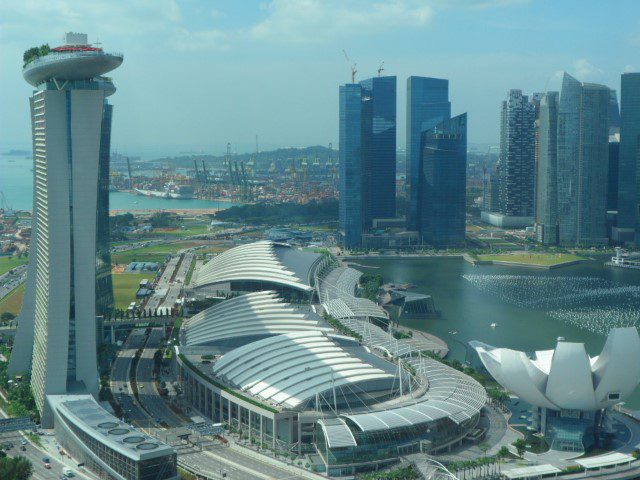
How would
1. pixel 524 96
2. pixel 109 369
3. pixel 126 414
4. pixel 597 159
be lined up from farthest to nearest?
pixel 524 96
pixel 597 159
pixel 109 369
pixel 126 414

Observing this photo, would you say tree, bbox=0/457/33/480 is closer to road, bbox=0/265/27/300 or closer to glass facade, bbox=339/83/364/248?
road, bbox=0/265/27/300

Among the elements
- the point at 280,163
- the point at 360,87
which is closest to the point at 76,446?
the point at 360,87

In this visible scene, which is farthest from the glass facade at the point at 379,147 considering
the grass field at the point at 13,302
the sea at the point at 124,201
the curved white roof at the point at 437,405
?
the curved white roof at the point at 437,405

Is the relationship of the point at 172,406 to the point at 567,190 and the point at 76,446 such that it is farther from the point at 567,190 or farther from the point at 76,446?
the point at 567,190

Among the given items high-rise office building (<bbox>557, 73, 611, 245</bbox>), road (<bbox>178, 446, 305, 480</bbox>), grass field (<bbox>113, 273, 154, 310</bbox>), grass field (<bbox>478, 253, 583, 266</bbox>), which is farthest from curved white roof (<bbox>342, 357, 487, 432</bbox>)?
high-rise office building (<bbox>557, 73, 611, 245</bbox>)

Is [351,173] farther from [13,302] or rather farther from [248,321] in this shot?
[248,321]

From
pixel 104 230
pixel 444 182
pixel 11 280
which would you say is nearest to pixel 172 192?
pixel 444 182
